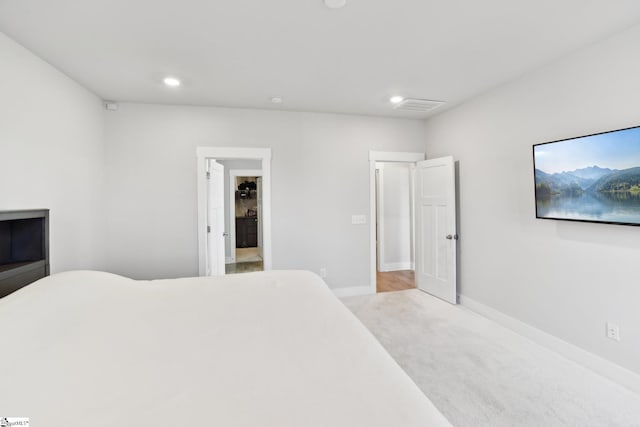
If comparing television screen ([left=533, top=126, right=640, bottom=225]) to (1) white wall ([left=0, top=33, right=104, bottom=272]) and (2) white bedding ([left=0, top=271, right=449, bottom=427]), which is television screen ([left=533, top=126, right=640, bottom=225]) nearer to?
(2) white bedding ([left=0, top=271, right=449, bottom=427])

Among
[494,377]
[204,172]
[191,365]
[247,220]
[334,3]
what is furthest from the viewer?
[247,220]

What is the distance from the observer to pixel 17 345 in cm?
107

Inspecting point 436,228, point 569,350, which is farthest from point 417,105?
point 569,350

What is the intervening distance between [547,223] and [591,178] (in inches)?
21.3

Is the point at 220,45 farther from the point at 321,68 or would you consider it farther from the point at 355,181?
the point at 355,181

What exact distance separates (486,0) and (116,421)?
8.45 feet

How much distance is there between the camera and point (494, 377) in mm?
2146

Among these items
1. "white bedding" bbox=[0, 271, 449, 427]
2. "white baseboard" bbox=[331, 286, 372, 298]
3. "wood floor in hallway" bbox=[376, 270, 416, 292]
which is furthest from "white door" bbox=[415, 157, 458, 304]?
"white bedding" bbox=[0, 271, 449, 427]

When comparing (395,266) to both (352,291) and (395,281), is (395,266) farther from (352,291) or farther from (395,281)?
(352,291)

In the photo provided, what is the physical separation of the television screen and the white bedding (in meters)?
2.16

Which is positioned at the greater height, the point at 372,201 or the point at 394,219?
the point at 372,201

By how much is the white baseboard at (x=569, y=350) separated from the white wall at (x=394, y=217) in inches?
88.4

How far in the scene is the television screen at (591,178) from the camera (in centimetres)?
200

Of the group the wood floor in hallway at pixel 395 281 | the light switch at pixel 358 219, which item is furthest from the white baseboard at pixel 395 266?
the light switch at pixel 358 219
